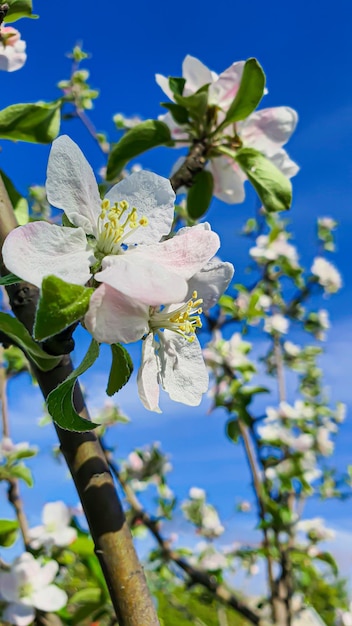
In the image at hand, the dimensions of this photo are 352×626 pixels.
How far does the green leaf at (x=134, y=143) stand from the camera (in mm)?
1011

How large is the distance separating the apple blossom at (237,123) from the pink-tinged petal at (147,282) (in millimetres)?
701

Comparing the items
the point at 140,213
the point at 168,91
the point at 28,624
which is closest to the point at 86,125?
the point at 168,91

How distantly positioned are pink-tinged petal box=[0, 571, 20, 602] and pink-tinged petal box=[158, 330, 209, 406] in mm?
996

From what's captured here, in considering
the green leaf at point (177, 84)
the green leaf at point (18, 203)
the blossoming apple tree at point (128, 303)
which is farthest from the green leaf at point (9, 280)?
the green leaf at point (177, 84)

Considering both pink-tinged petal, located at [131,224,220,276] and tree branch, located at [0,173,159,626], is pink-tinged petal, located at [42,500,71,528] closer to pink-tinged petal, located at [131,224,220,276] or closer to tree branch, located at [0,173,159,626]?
tree branch, located at [0,173,159,626]

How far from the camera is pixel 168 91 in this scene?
3.50ft

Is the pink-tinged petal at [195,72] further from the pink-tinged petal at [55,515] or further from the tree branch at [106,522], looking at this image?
the pink-tinged petal at [55,515]

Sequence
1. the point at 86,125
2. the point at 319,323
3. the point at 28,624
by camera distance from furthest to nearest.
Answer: the point at 319,323, the point at 86,125, the point at 28,624

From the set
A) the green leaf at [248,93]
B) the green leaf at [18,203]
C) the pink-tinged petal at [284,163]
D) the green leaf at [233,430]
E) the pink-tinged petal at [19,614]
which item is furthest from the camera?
the green leaf at [233,430]

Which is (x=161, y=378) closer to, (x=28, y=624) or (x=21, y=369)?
(x=28, y=624)

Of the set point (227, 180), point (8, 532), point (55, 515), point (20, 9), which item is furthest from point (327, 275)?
point (20, 9)

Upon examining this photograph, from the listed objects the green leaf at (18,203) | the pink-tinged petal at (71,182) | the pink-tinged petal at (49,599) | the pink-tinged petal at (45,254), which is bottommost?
the pink-tinged petal at (49,599)

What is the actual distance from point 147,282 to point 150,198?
0.15 m

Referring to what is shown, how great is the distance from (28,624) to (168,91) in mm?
1111
